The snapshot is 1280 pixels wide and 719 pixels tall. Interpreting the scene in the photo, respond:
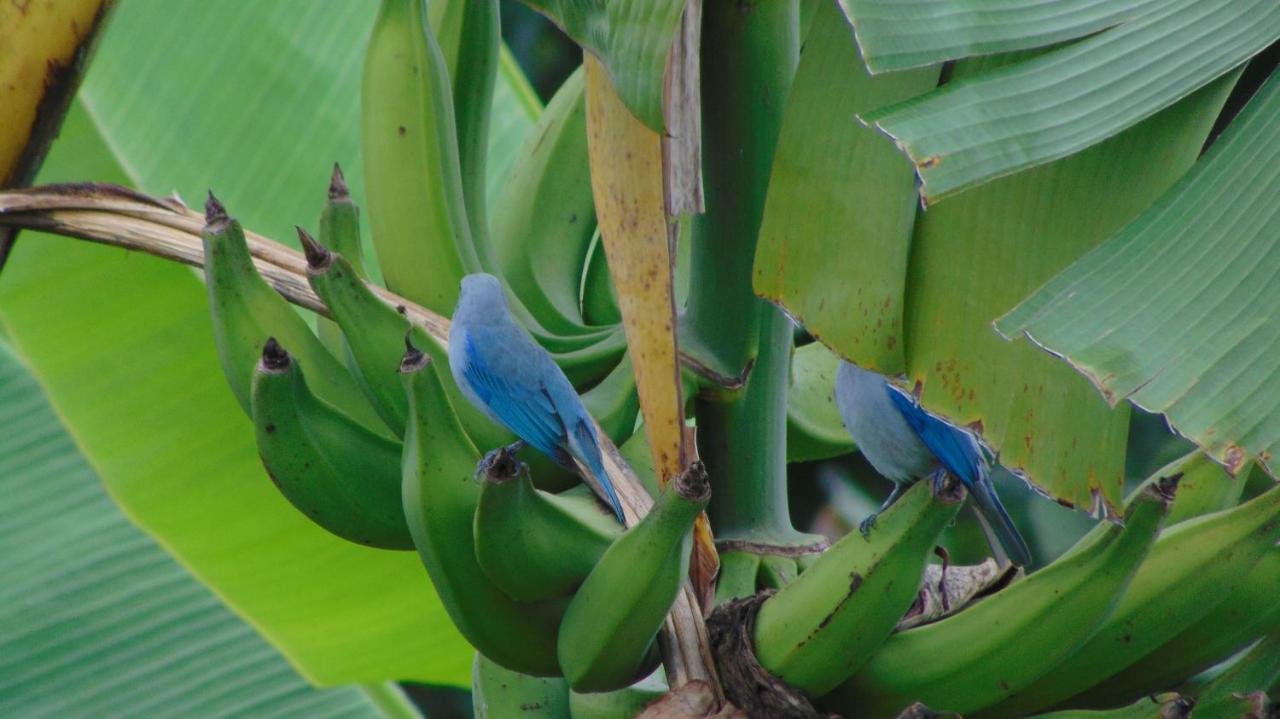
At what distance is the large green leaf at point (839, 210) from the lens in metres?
0.98

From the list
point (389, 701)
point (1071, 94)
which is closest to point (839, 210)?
point (1071, 94)

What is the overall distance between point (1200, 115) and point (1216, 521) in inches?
13.2

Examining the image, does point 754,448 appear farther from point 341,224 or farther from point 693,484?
point 341,224

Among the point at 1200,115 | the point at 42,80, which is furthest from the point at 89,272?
the point at 1200,115

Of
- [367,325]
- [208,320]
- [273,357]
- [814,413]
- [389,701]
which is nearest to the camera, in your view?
[273,357]

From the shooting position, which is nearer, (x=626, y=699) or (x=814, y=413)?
(x=626, y=699)

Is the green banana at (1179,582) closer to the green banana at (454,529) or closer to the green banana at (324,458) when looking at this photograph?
the green banana at (454,529)

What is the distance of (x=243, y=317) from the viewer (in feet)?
3.95

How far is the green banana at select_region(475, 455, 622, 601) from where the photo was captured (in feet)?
3.22

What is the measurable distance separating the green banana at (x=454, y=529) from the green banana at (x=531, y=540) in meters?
0.03

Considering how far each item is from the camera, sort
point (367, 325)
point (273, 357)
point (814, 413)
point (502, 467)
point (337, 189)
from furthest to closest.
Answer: point (814, 413) → point (337, 189) → point (367, 325) → point (273, 357) → point (502, 467)

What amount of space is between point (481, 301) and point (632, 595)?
0.38m

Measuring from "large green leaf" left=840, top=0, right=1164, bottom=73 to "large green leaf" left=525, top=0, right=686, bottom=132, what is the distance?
0.12 m

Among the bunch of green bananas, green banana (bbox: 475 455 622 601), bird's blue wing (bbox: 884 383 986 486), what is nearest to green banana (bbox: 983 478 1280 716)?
the bunch of green bananas
